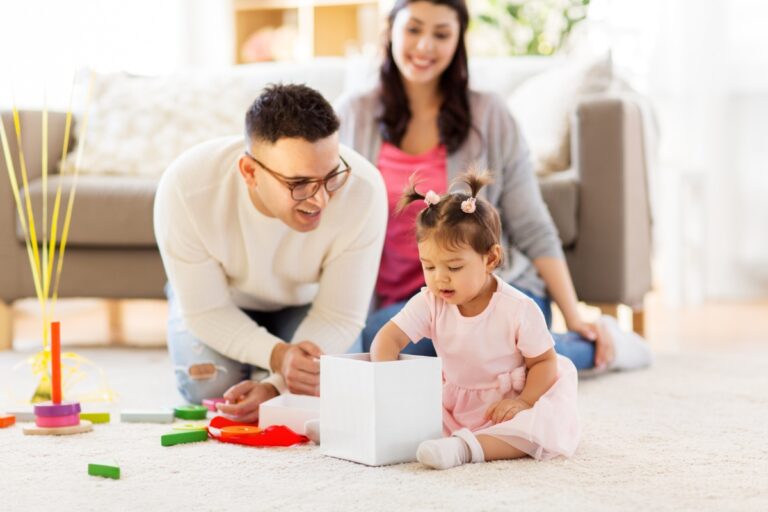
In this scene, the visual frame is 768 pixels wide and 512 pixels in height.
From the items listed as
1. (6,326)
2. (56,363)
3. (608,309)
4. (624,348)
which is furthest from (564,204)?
(6,326)

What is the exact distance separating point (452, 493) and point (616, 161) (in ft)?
5.29

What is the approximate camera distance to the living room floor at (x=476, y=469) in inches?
53.7

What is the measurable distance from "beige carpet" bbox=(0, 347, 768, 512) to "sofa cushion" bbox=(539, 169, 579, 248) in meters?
0.83

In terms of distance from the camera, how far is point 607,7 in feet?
15.0

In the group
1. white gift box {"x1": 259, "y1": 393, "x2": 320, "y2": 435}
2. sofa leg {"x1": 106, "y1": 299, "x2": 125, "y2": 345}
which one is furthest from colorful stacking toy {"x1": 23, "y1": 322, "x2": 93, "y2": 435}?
sofa leg {"x1": 106, "y1": 299, "x2": 125, "y2": 345}

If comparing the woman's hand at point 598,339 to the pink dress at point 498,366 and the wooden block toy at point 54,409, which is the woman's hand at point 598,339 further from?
the wooden block toy at point 54,409

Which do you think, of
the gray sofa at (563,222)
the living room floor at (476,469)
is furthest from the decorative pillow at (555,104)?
the living room floor at (476,469)

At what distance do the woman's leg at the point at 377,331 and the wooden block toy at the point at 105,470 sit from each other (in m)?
0.77

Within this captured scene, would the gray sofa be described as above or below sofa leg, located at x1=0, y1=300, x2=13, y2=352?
above

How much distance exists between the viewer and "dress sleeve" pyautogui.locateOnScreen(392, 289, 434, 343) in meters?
1.69

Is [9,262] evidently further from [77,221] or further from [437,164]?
[437,164]

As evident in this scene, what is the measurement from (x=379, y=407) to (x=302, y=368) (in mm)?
376

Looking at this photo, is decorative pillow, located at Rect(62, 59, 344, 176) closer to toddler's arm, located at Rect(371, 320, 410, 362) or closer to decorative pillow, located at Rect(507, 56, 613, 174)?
decorative pillow, located at Rect(507, 56, 613, 174)

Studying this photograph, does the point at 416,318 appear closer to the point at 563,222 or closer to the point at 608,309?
the point at 563,222
